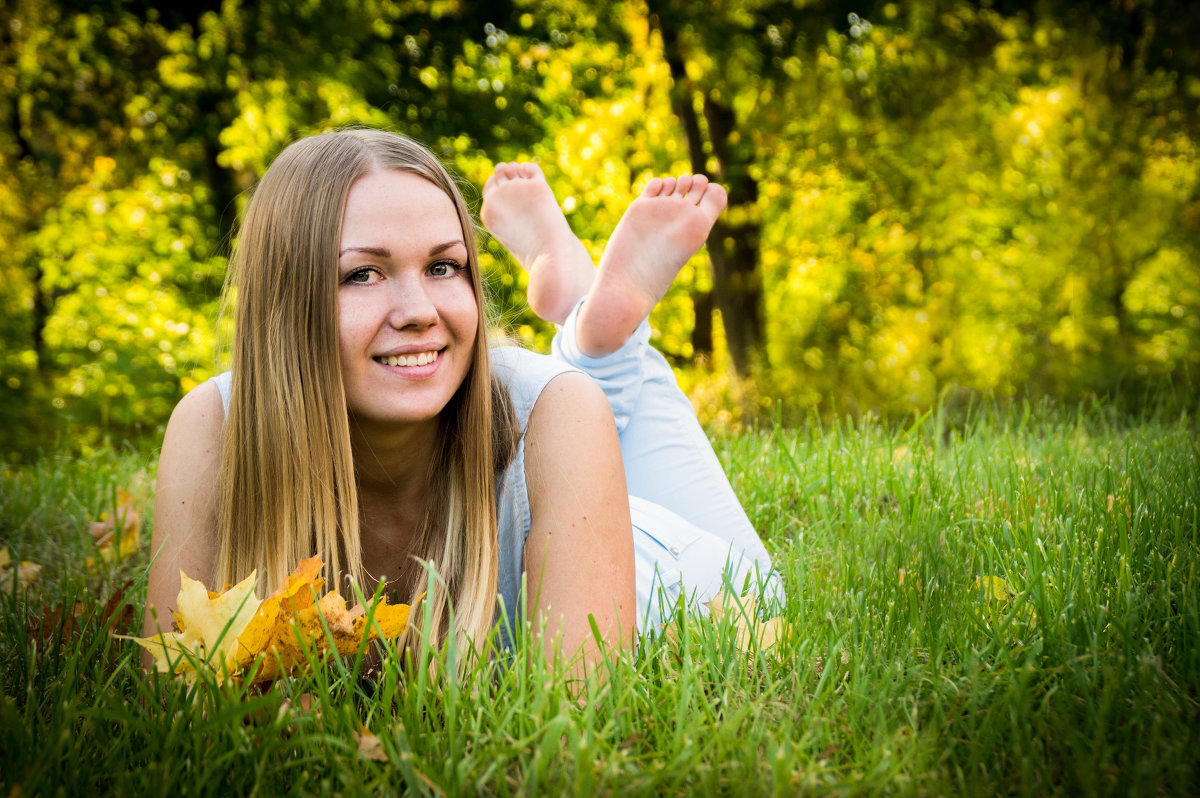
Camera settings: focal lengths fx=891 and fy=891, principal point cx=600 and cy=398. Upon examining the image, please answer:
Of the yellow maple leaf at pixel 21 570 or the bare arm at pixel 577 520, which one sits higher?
the bare arm at pixel 577 520

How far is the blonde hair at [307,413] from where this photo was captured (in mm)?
1713

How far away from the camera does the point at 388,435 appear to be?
192cm

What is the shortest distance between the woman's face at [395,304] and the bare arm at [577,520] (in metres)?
0.24

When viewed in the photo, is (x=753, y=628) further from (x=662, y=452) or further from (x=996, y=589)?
(x=662, y=452)

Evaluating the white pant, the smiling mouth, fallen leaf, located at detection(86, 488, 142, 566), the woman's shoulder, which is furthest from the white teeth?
fallen leaf, located at detection(86, 488, 142, 566)

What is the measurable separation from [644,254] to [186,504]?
1.26 metres

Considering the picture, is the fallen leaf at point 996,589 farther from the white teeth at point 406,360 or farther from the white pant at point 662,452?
the white teeth at point 406,360

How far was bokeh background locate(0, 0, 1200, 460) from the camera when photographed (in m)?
7.08

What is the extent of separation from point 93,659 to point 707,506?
4.67 feet

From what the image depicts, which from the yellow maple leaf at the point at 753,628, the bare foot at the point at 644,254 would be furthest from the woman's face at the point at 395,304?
the yellow maple leaf at the point at 753,628

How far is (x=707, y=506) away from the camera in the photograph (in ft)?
7.73

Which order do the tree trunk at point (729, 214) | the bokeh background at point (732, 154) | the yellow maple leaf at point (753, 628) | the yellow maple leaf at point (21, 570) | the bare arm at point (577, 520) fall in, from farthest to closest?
the tree trunk at point (729, 214) < the bokeh background at point (732, 154) < the yellow maple leaf at point (21, 570) < the bare arm at point (577, 520) < the yellow maple leaf at point (753, 628)

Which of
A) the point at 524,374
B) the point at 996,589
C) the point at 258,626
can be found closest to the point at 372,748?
the point at 258,626

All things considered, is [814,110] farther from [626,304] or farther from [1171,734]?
[1171,734]
